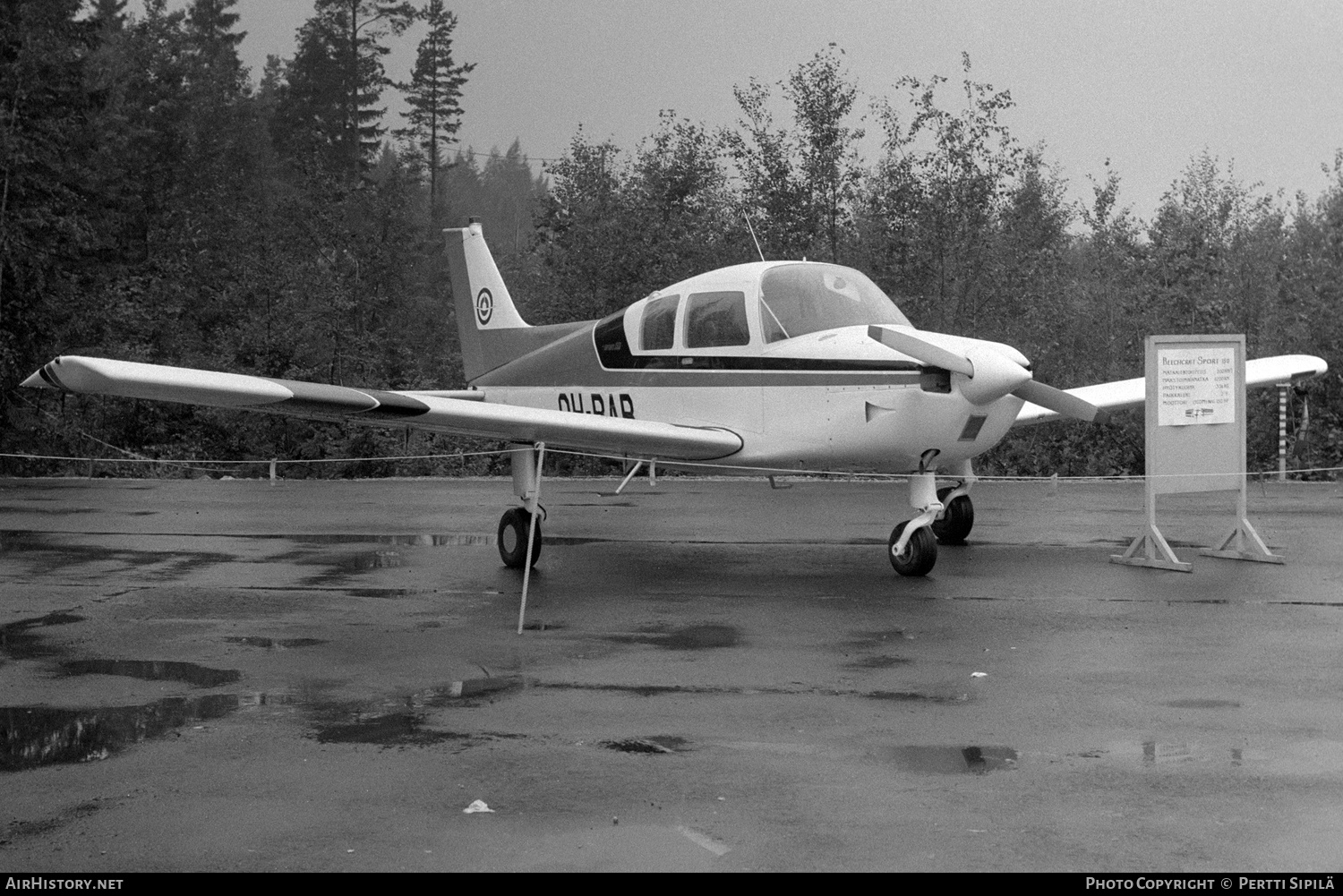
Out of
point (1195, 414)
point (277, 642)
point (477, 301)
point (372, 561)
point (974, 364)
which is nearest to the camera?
point (277, 642)

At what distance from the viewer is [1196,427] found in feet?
42.7

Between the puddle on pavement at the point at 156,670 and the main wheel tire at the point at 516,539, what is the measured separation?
15.5 ft

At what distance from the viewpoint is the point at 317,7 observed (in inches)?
2712

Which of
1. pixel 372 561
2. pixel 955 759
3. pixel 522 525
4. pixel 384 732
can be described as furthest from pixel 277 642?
pixel 955 759

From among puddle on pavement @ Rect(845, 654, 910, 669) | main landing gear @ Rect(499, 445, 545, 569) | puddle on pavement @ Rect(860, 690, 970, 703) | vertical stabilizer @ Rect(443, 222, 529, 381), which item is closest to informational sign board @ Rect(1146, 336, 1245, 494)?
puddle on pavement @ Rect(845, 654, 910, 669)

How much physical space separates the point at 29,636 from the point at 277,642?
169cm

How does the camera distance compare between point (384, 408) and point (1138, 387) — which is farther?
point (1138, 387)

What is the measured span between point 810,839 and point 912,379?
23.4ft

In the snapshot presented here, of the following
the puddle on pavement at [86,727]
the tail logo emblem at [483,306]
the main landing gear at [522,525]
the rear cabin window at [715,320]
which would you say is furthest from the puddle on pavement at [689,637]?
the tail logo emblem at [483,306]

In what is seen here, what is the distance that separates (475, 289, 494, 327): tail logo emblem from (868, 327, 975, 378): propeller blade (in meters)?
6.67

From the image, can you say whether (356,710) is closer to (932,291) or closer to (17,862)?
(17,862)

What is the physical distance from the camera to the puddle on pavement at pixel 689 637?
8977 millimetres

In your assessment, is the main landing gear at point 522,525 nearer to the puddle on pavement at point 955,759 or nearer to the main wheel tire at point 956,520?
the main wheel tire at point 956,520

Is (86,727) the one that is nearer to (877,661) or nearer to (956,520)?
(877,661)
